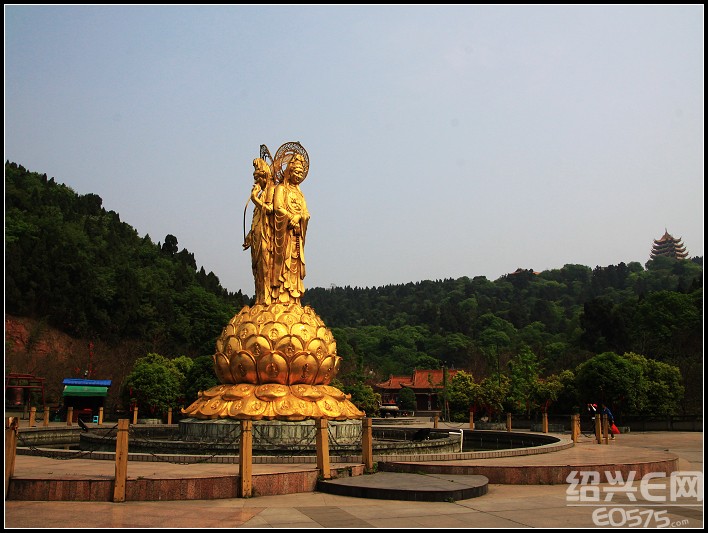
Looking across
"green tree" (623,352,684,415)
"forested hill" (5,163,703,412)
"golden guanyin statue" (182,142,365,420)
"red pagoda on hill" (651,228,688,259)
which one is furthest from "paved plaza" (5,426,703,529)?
"red pagoda on hill" (651,228,688,259)

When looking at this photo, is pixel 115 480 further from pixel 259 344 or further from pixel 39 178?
pixel 39 178

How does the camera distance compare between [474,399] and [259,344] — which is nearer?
[259,344]

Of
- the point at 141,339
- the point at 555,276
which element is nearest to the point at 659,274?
the point at 555,276

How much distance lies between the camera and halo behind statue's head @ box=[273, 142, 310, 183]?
1827 centimetres

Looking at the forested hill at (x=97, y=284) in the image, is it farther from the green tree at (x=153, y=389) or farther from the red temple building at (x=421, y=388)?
the green tree at (x=153, y=389)

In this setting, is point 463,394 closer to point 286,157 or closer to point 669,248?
point 286,157

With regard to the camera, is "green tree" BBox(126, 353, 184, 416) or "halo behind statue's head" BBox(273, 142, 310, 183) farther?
"green tree" BBox(126, 353, 184, 416)

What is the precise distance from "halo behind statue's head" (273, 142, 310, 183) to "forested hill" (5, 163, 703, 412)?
24730 millimetres

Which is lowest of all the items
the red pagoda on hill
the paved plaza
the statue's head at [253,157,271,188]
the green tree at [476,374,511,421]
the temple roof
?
the paved plaza

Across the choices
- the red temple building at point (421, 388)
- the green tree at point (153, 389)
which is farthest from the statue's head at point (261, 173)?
the red temple building at point (421, 388)

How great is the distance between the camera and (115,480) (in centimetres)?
896

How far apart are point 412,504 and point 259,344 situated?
7.60m

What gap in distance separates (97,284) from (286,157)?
44122 millimetres

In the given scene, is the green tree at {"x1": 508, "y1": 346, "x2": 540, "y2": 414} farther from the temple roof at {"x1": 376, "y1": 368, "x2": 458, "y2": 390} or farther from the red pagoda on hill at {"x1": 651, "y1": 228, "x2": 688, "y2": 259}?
the red pagoda on hill at {"x1": 651, "y1": 228, "x2": 688, "y2": 259}
